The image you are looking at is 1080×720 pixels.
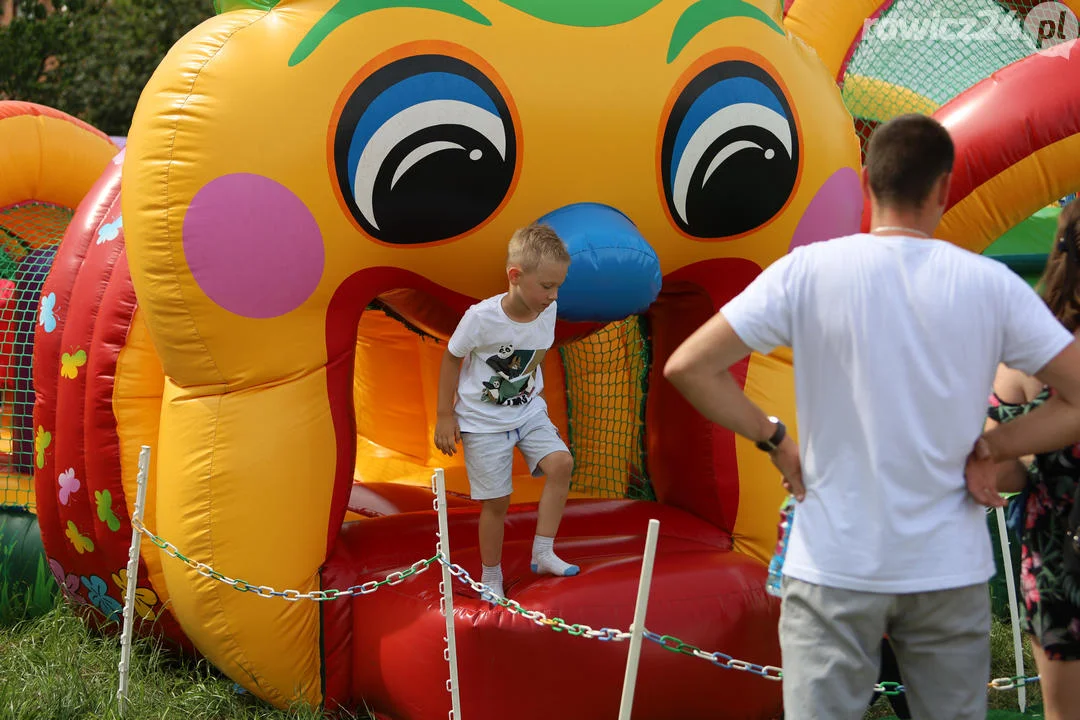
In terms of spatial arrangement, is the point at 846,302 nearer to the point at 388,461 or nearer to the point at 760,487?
the point at 760,487

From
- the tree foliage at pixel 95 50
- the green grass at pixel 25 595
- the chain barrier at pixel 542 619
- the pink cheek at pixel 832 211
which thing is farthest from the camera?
the tree foliage at pixel 95 50

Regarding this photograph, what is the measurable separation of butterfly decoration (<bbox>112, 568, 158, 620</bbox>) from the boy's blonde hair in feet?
5.56

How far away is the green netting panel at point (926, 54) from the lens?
5.79 metres

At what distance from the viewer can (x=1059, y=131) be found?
406cm

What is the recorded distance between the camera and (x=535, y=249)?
319cm

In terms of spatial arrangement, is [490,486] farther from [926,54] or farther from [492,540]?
[926,54]

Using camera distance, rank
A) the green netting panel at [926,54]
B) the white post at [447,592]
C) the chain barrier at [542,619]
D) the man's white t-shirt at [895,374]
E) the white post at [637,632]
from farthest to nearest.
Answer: the green netting panel at [926,54] < the white post at [447,592] < the chain barrier at [542,619] < the white post at [637,632] < the man's white t-shirt at [895,374]

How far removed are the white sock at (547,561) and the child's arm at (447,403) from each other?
0.40 m

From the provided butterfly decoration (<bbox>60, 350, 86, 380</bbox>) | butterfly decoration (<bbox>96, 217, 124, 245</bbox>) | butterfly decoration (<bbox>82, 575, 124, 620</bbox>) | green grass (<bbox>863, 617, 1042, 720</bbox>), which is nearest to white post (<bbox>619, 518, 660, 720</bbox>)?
green grass (<bbox>863, 617, 1042, 720</bbox>)

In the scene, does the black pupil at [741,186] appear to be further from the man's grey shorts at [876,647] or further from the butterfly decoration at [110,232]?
the butterfly decoration at [110,232]

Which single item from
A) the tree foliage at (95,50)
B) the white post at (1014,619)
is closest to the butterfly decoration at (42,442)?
the white post at (1014,619)

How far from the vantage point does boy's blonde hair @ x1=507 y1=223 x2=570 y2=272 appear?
318cm

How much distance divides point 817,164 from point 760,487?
106 centimetres

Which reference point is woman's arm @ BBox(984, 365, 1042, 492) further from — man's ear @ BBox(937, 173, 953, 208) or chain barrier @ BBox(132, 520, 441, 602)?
chain barrier @ BBox(132, 520, 441, 602)
